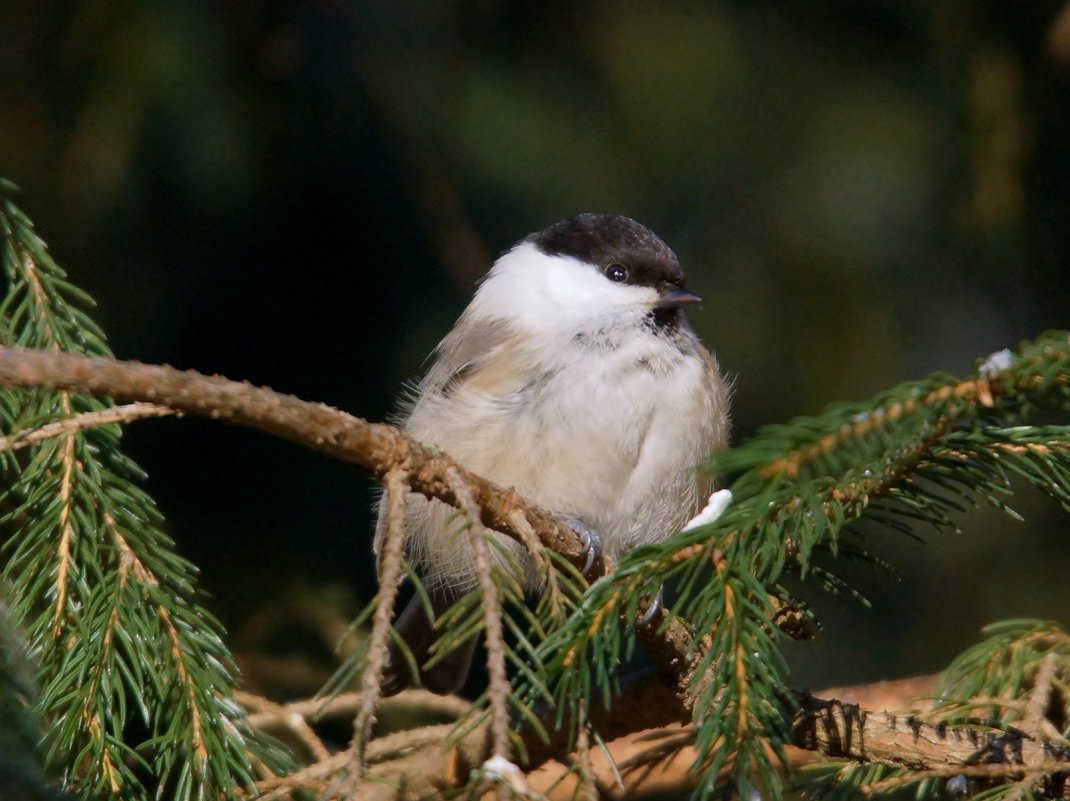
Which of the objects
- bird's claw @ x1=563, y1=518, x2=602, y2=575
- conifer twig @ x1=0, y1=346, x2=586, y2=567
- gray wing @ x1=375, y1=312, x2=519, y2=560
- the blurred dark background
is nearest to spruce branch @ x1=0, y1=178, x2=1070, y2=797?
conifer twig @ x1=0, y1=346, x2=586, y2=567

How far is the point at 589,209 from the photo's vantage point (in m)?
2.55

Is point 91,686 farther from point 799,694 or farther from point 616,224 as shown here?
point 616,224

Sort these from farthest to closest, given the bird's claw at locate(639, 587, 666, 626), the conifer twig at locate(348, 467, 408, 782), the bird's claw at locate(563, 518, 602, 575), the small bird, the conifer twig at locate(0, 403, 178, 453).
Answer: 1. the small bird
2. the bird's claw at locate(563, 518, 602, 575)
3. the bird's claw at locate(639, 587, 666, 626)
4. the conifer twig at locate(0, 403, 178, 453)
5. the conifer twig at locate(348, 467, 408, 782)

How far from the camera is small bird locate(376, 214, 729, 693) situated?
186cm

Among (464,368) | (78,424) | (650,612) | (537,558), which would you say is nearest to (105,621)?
(78,424)

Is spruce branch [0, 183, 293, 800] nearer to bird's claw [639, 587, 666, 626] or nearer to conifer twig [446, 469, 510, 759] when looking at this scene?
conifer twig [446, 469, 510, 759]

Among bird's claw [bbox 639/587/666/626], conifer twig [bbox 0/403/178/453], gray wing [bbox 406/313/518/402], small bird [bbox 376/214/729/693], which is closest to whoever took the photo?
conifer twig [bbox 0/403/178/453]

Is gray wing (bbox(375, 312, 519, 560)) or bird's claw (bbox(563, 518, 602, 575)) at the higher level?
gray wing (bbox(375, 312, 519, 560))

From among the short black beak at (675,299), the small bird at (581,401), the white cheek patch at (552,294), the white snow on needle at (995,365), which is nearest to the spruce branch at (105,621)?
the small bird at (581,401)

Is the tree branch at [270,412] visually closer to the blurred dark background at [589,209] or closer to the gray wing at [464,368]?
the gray wing at [464,368]

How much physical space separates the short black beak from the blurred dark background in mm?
589

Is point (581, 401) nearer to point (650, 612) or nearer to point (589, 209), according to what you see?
point (650, 612)

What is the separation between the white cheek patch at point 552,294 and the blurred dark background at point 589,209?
33 cm

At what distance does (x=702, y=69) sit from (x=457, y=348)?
3.02ft
